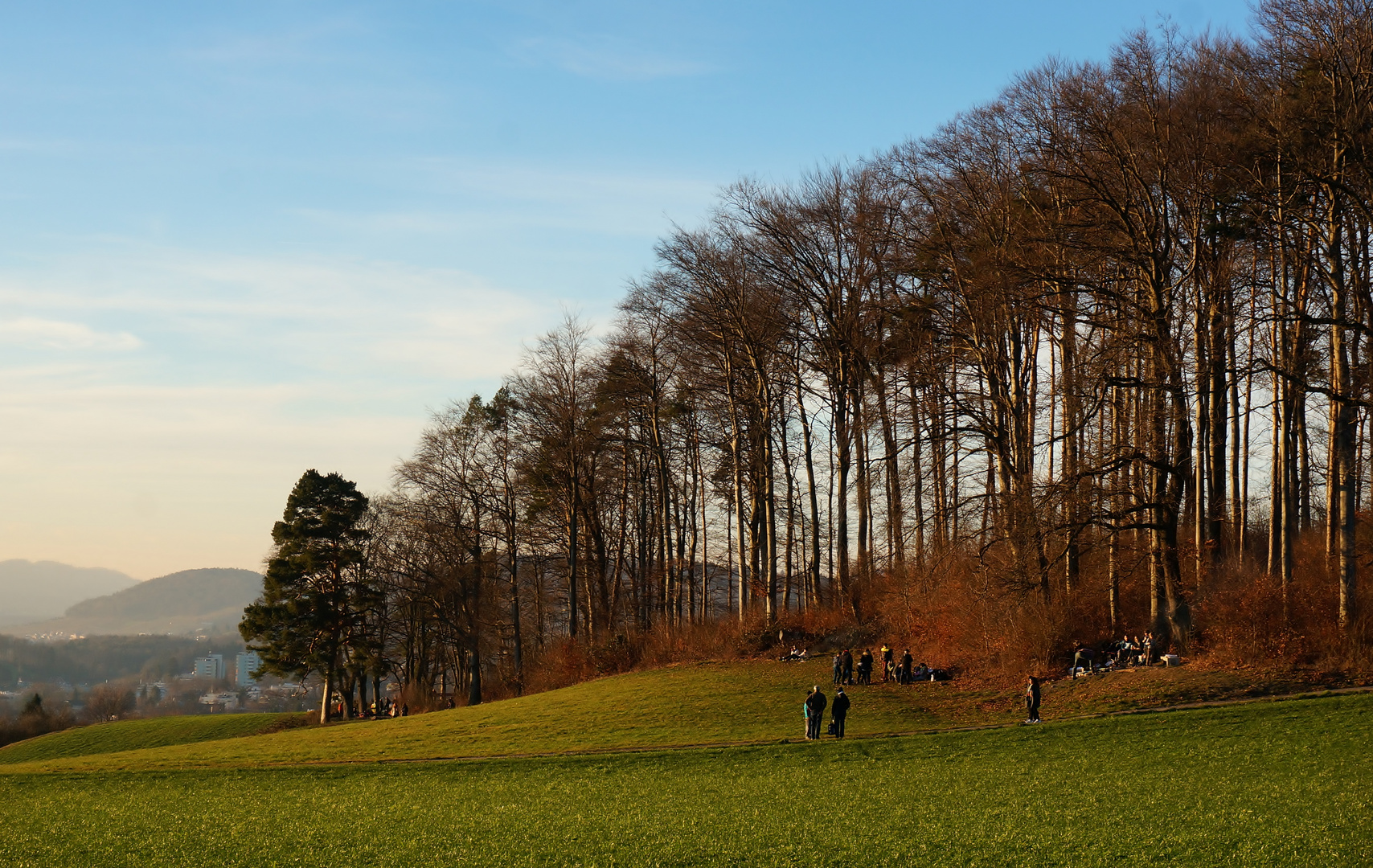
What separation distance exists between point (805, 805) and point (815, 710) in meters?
8.18

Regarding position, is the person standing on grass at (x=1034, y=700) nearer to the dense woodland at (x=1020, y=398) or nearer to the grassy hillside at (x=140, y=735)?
the dense woodland at (x=1020, y=398)

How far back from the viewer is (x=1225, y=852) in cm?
1212

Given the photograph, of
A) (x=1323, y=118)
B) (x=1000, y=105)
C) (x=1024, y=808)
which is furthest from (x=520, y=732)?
(x=1323, y=118)

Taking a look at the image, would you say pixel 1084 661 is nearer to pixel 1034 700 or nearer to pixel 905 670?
pixel 905 670

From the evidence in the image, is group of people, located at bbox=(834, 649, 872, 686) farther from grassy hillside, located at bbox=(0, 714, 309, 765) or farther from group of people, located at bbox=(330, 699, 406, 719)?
grassy hillside, located at bbox=(0, 714, 309, 765)

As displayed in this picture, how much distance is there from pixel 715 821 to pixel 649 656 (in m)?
28.6

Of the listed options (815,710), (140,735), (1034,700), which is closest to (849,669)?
(815,710)

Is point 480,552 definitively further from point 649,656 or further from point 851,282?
point 851,282

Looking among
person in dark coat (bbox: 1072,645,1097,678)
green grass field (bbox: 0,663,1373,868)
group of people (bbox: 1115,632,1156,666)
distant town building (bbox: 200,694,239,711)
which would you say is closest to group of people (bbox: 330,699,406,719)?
green grass field (bbox: 0,663,1373,868)

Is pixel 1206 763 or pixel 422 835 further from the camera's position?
pixel 1206 763

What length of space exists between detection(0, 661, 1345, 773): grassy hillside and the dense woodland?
9.64 ft

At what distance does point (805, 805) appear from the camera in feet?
55.4

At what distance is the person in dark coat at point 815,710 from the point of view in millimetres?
24922

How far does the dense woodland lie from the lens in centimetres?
2728
